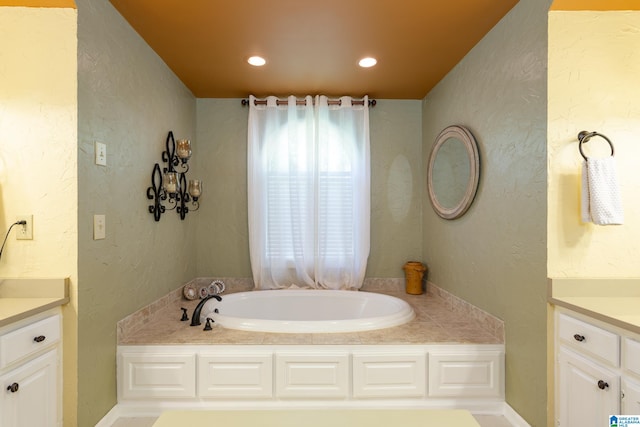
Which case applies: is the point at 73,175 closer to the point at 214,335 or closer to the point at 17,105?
the point at 17,105

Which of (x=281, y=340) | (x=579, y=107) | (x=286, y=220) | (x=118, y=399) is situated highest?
(x=579, y=107)

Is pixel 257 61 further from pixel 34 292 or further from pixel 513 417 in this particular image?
pixel 513 417

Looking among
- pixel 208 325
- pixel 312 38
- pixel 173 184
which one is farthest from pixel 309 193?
pixel 208 325

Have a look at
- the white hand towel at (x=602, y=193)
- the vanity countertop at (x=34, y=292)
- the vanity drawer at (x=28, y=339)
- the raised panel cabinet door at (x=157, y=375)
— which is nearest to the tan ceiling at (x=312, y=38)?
the white hand towel at (x=602, y=193)

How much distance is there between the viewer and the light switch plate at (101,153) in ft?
5.71

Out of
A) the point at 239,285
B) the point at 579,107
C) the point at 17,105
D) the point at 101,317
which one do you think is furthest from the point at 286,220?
the point at 579,107

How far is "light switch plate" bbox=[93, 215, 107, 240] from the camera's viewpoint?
1729mm

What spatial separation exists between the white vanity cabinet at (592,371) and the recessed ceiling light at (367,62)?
6.29ft

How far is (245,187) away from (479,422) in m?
2.51

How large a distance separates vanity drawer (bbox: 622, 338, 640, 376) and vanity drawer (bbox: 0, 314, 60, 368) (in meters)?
2.33

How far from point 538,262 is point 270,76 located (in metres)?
2.25

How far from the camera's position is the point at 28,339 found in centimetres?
141

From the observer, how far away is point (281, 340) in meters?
2.01

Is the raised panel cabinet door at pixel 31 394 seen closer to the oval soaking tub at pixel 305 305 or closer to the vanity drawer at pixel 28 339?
the vanity drawer at pixel 28 339
